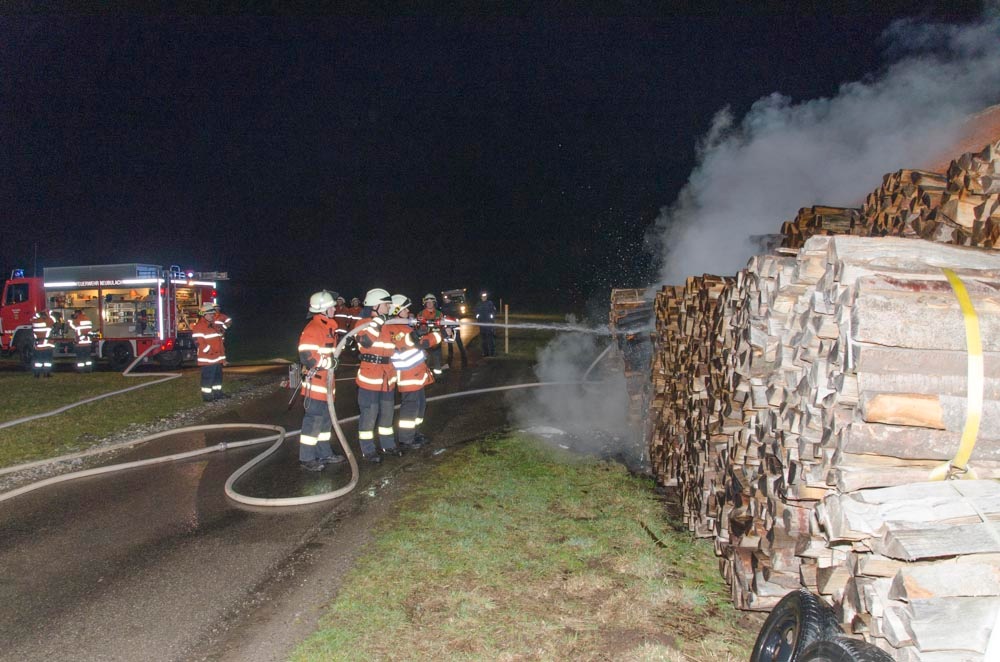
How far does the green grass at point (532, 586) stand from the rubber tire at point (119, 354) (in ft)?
48.8

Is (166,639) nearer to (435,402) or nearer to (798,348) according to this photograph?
(798,348)

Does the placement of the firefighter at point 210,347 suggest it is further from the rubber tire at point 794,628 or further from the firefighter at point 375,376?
the rubber tire at point 794,628

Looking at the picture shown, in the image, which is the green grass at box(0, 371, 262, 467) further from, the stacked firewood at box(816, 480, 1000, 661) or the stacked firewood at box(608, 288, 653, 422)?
the stacked firewood at box(816, 480, 1000, 661)

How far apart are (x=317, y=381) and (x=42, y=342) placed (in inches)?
485

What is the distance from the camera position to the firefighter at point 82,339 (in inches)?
634

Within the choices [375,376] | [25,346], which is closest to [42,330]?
[25,346]

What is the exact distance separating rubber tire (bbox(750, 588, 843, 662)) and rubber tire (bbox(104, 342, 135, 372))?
18.7 metres

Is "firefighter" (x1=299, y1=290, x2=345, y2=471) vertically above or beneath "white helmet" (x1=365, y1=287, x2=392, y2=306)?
beneath

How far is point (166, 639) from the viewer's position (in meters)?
3.90

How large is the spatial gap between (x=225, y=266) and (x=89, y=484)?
79146 millimetres

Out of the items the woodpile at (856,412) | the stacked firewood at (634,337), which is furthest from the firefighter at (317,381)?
the woodpile at (856,412)

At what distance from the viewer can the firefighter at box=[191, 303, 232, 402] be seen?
36.4ft

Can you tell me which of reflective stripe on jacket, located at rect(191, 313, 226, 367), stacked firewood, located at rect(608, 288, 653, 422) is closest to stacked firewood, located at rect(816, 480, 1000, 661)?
stacked firewood, located at rect(608, 288, 653, 422)

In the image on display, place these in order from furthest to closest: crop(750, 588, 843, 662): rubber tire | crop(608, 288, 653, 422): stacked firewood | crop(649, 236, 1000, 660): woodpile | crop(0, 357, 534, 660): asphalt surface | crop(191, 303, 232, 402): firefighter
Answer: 1. crop(191, 303, 232, 402): firefighter
2. crop(608, 288, 653, 422): stacked firewood
3. crop(0, 357, 534, 660): asphalt surface
4. crop(750, 588, 843, 662): rubber tire
5. crop(649, 236, 1000, 660): woodpile
